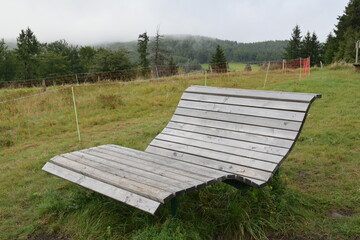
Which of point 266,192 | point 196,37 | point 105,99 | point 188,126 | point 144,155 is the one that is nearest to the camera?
point 266,192

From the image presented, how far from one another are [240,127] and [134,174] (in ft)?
4.36

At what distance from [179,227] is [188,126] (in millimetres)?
1601

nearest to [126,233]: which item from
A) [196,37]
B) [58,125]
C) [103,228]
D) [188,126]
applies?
[103,228]

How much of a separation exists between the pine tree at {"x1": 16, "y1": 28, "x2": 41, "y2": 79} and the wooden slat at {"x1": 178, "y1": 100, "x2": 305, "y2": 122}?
5667 centimetres

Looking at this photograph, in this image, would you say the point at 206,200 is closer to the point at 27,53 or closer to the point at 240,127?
the point at 240,127

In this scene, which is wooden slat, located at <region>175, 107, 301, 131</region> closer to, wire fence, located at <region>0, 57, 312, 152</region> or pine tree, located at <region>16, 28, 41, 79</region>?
wire fence, located at <region>0, 57, 312, 152</region>

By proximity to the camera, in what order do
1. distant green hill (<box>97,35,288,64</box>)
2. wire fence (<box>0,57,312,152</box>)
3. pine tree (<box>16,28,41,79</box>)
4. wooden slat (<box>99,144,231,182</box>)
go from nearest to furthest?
wooden slat (<box>99,144,231,182</box>), wire fence (<box>0,57,312,152</box>), pine tree (<box>16,28,41,79</box>), distant green hill (<box>97,35,288,64</box>)

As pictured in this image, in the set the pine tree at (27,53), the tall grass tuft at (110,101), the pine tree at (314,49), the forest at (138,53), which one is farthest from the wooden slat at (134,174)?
the pine tree at (27,53)

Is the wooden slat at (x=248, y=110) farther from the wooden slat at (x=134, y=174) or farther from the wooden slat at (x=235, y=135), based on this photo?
the wooden slat at (x=134, y=174)

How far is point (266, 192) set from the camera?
2939 mm

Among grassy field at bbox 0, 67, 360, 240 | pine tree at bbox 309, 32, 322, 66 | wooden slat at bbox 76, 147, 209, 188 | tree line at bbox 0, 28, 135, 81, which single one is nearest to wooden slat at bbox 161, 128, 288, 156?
grassy field at bbox 0, 67, 360, 240

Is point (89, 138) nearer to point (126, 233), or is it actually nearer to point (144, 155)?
point (144, 155)

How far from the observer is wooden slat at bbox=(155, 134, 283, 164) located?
2924mm

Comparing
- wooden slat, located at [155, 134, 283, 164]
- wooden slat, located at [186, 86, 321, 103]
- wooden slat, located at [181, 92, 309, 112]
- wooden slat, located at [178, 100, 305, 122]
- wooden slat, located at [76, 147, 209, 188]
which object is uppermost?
wooden slat, located at [186, 86, 321, 103]
